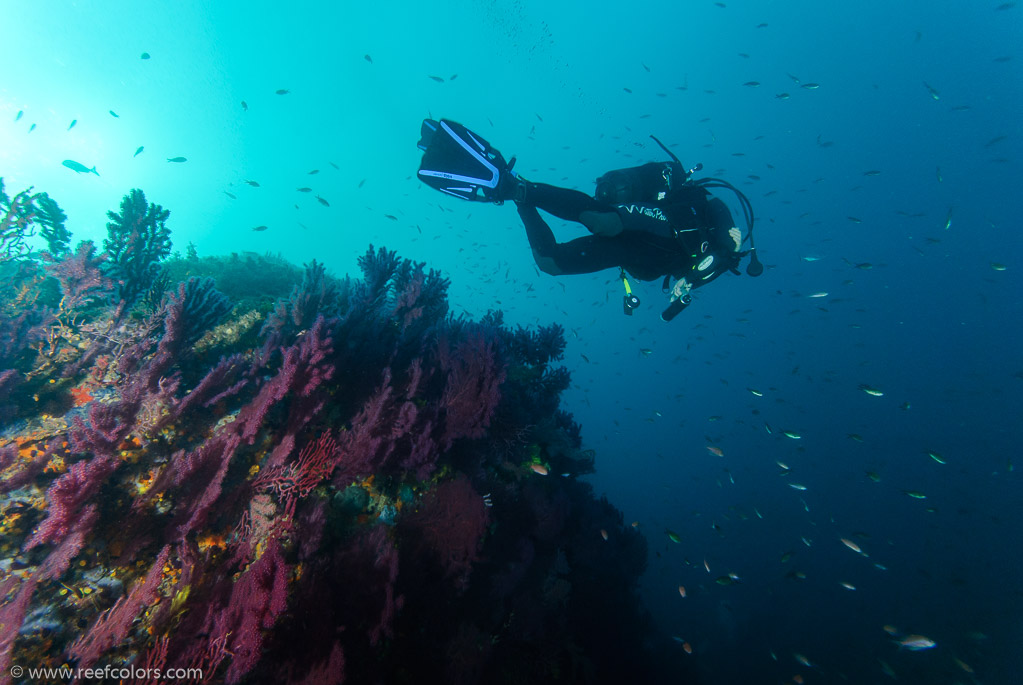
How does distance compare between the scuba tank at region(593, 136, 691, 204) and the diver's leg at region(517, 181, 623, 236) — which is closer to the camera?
the diver's leg at region(517, 181, 623, 236)

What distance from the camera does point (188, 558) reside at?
2.37 m

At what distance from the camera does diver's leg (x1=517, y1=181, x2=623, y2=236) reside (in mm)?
5527

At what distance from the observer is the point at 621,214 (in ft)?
18.0

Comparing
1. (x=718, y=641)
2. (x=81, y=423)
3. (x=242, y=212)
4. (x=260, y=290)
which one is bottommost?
(x=718, y=641)

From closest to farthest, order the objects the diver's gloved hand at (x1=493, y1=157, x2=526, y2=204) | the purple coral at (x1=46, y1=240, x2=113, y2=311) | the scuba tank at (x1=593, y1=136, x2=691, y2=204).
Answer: the purple coral at (x1=46, y1=240, x2=113, y2=311), the diver's gloved hand at (x1=493, y1=157, x2=526, y2=204), the scuba tank at (x1=593, y1=136, x2=691, y2=204)

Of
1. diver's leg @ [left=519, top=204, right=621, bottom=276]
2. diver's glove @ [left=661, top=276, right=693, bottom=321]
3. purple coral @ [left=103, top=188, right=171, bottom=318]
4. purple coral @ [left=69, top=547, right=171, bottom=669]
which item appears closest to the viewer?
purple coral @ [left=69, top=547, right=171, bottom=669]

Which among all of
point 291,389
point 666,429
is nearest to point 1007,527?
point 666,429

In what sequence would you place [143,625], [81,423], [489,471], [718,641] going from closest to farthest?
[143,625] < [81,423] < [489,471] < [718,641]

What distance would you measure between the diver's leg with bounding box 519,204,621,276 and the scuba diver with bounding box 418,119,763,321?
0.02 meters

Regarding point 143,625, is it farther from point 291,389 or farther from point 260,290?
point 260,290

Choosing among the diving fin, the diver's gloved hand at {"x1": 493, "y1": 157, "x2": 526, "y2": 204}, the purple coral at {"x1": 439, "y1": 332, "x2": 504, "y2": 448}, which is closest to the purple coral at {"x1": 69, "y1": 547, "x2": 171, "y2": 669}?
the purple coral at {"x1": 439, "y1": 332, "x2": 504, "y2": 448}

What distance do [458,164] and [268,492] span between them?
4.95 meters

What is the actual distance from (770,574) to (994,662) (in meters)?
8.38

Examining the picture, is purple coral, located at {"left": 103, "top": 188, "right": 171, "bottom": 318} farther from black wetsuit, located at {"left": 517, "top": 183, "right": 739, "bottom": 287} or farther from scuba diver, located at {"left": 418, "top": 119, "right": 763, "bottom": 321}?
black wetsuit, located at {"left": 517, "top": 183, "right": 739, "bottom": 287}
